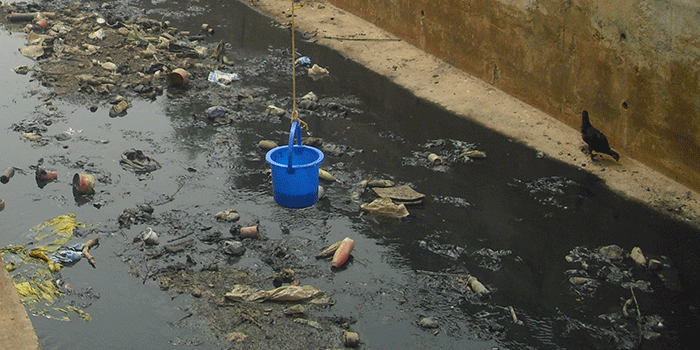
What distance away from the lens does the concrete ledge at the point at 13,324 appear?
4289 millimetres

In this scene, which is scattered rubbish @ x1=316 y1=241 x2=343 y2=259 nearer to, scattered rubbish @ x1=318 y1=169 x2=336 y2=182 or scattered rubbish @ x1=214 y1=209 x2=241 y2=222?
scattered rubbish @ x1=214 y1=209 x2=241 y2=222

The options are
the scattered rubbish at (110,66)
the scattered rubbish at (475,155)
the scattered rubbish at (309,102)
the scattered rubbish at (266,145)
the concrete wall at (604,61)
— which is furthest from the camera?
the scattered rubbish at (110,66)

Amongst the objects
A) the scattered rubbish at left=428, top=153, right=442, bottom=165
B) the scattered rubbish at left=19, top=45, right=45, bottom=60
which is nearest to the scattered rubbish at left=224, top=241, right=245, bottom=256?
the scattered rubbish at left=428, top=153, right=442, bottom=165

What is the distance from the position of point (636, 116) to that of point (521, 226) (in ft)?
6.38

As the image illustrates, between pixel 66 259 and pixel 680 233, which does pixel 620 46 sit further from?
pixel 66 259

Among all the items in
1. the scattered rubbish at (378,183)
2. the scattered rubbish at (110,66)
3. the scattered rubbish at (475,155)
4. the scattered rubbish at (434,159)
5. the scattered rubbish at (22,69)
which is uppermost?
the scattered rubbish at (475,155)

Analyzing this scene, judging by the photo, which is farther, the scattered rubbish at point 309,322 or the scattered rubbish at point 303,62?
the scattered rubbish at point 303,62

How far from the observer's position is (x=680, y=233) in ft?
20.0

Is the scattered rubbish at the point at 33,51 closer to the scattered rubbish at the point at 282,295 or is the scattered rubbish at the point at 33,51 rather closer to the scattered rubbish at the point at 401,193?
the scattered rubbish at the point at 401,193

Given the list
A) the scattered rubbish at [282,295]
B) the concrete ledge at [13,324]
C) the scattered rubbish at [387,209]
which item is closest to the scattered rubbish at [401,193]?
the scattered rubbish at [387,209]

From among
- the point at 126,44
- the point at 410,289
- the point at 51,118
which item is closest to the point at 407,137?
the point at 410,289

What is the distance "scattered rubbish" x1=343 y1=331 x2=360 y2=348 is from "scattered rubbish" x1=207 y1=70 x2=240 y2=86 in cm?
516

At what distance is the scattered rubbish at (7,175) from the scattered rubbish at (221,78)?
9.68 ft

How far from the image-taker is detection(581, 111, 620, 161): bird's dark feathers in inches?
275
